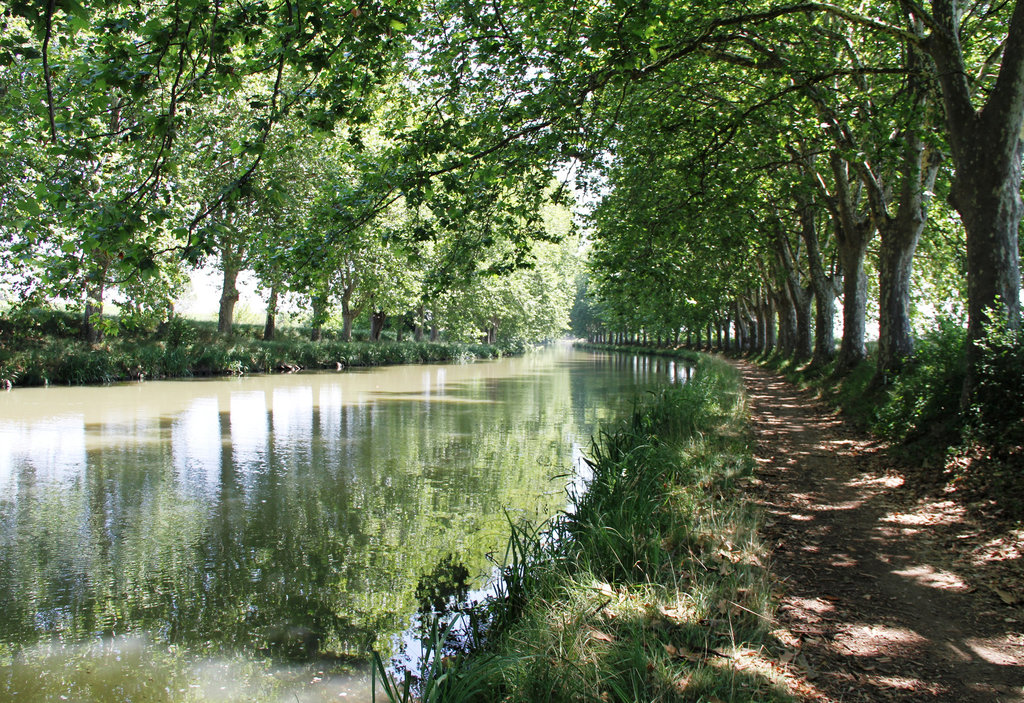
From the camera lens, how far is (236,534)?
695cm

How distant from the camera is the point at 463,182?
28.7ft

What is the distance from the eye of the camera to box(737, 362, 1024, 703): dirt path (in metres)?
3.39

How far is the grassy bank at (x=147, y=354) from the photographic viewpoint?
21.3 meters

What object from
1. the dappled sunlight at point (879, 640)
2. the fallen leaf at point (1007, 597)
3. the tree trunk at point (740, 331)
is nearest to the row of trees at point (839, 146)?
the fallen leaf at point (1007, 597)

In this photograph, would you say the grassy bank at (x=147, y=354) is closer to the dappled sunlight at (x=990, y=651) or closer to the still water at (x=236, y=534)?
the still water at (x=236, y=534)

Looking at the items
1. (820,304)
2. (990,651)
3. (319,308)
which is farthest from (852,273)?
(990,651)

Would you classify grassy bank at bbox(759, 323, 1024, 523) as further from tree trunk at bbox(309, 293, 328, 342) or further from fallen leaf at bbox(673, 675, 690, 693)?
tree trunk at bbox(309, 293, 328, 342)

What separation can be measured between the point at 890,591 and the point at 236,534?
6.07 meters

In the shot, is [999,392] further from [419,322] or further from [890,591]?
[419,322]

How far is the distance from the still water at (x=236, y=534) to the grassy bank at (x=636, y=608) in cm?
84

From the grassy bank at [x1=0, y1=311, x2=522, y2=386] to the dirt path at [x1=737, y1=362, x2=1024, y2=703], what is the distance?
1709cm

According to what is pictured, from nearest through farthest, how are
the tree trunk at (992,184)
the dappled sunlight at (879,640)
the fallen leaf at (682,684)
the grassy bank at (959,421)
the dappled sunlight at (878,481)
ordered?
the fallen leaf at (682,684) < the dappled sunlight at (879,640) < the grassy bank at (959,421) < the dappled sunlight at (878,481) < the tree trunk at (992,184)

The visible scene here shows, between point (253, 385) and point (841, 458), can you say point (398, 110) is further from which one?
point (253, 385)

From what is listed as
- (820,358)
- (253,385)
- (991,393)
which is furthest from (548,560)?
(253,385)
